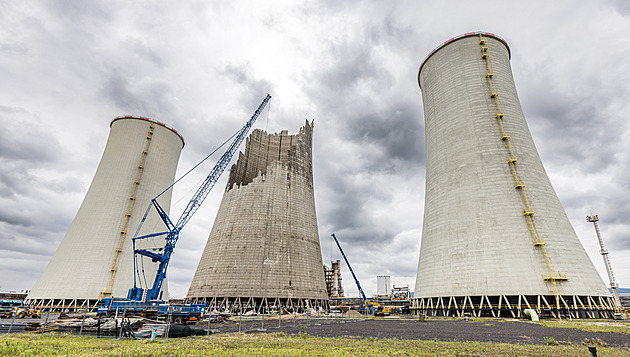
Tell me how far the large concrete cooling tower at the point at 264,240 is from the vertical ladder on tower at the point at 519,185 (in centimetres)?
2319

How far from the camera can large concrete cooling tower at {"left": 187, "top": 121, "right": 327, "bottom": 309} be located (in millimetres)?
33812

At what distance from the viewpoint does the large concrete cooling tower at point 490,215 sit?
76.6 feet

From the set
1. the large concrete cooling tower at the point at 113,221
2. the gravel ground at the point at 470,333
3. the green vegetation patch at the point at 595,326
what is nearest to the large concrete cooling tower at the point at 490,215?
the green vegetation patch at the point at 595,326

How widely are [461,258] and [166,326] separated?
2298 centimetres

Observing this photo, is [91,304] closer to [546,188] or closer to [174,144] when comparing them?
[174,144]

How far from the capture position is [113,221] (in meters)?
34.8

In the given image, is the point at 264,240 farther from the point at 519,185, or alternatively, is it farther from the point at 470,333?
the point at 519,185

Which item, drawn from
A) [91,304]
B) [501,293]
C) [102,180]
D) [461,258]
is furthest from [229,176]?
[501,293]

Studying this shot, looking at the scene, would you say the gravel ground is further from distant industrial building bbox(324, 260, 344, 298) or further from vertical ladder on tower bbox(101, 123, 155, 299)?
distant industrial building bbox(324, 260, 344, 298)

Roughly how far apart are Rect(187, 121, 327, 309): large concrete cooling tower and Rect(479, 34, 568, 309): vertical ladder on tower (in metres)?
23.2

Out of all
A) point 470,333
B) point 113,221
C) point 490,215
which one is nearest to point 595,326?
point 470,333

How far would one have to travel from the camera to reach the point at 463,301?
25.1m

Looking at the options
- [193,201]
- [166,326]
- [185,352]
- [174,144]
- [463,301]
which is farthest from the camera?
[174,144]

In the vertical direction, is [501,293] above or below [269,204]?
below
